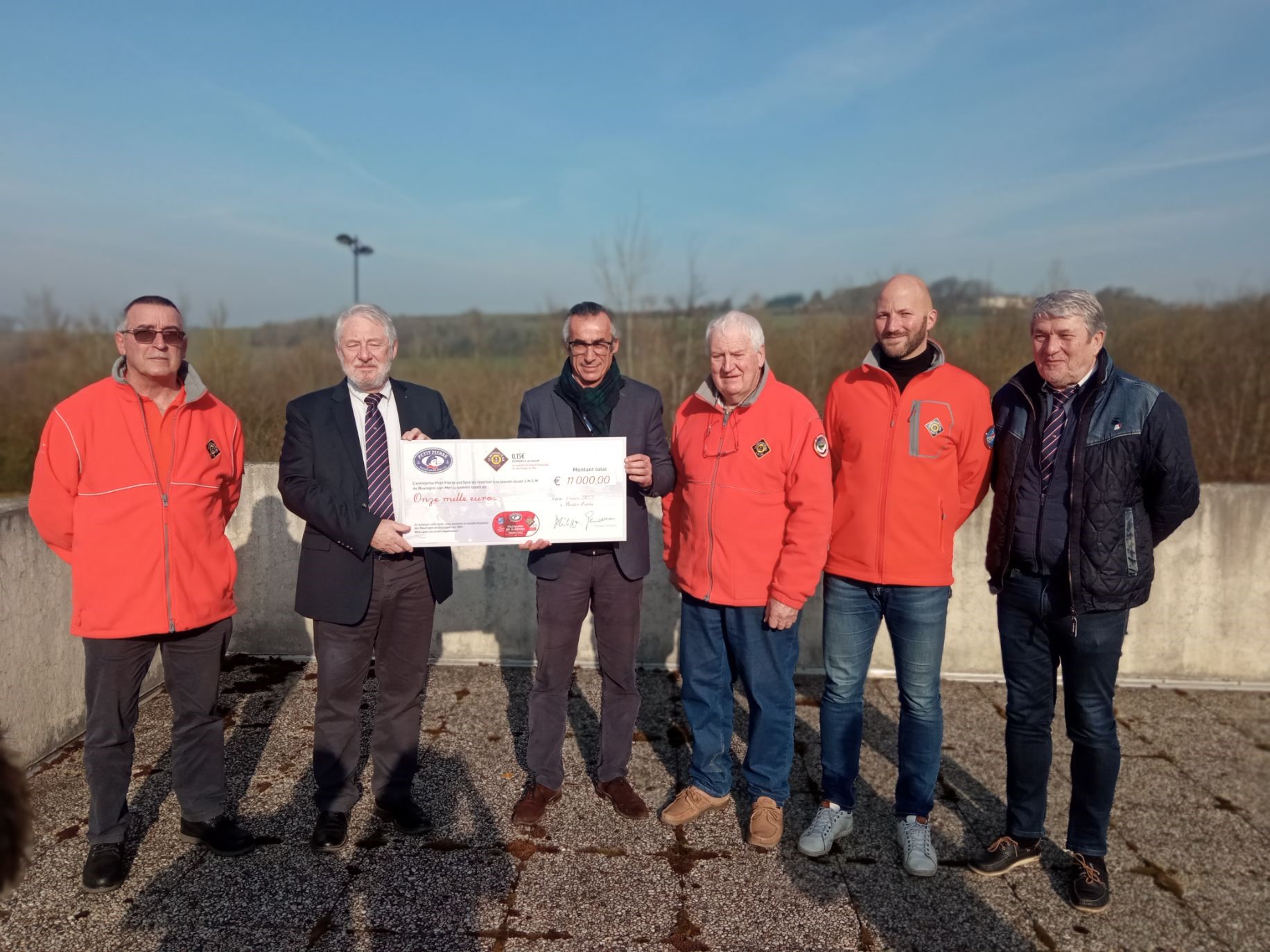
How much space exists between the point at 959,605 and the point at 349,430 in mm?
4298

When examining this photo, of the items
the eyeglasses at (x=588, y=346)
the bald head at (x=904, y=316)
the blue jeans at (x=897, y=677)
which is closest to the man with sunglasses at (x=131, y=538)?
the eyeglasses at (x=588, y=346)

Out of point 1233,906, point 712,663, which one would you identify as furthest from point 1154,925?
point 712,663

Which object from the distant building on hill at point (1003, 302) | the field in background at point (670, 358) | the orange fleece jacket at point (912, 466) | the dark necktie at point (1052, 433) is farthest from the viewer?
the distant building on hill at point (1003, 302)

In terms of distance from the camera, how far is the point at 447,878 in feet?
10.8

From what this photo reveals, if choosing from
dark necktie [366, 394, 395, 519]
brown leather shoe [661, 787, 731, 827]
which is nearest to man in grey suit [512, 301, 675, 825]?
brown leather shoe [661, 787, 731, 827]

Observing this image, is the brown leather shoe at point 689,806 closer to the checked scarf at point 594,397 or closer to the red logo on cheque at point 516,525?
the red logo on cheque at point 516,525

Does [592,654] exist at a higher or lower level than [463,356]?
lower

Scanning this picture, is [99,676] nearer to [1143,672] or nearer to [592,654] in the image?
[592,654]

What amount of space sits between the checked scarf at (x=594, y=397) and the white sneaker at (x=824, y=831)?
6.36 ft

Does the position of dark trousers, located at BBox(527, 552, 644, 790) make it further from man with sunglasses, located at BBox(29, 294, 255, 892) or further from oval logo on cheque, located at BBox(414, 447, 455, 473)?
man with sunglasses, located at BBox(29, 294, 255, 892)

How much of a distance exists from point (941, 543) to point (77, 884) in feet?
12.0

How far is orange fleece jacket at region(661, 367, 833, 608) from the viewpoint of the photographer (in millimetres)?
3477

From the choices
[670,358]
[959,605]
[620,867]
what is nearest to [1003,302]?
[670,358]

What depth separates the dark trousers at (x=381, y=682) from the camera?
3.54 meters
